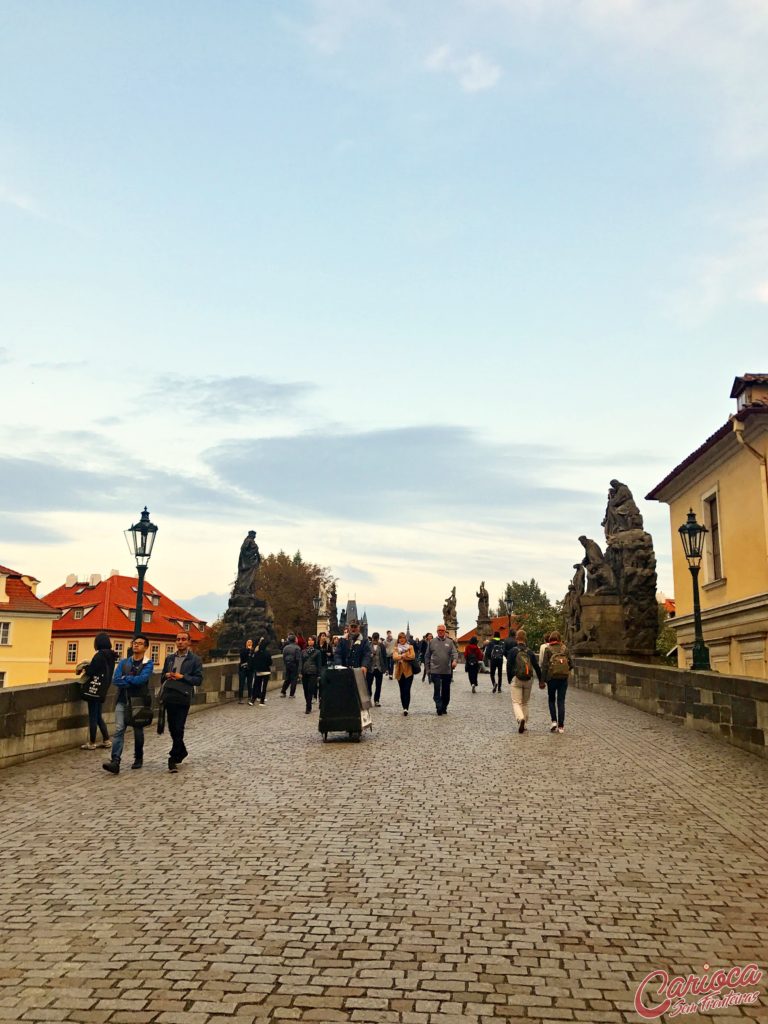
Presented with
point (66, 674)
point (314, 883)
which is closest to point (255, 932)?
point (314, 883)

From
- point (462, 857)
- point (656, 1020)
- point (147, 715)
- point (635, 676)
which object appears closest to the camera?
point (656, 1020)

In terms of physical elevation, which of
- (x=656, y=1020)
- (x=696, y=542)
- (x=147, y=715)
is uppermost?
(x=696, y=542)

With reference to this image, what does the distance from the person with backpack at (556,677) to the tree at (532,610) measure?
249 ft

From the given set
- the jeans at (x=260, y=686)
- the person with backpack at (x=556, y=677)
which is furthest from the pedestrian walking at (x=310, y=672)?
the person with backpack at (x=556, y=677)

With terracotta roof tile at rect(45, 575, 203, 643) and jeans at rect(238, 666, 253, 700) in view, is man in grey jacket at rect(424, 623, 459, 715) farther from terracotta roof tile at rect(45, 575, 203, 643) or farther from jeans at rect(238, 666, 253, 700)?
terracotta roof tile at rect(45, 575, 203, 643)

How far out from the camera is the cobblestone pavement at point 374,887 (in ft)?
14.2

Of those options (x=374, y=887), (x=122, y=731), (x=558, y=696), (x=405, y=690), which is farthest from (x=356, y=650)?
(x=374, y=887)

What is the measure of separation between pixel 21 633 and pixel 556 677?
153ft

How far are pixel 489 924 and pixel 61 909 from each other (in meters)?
2.54

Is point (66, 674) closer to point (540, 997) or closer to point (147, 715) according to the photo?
point (147, 715)

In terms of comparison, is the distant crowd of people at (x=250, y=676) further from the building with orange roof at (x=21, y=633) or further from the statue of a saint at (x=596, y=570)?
the building with orange roof at (x=21, y=633)

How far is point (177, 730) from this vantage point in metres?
11.2

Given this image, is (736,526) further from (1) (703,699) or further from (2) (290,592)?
(2) (290,592)

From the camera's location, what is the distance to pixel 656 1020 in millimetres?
4070
